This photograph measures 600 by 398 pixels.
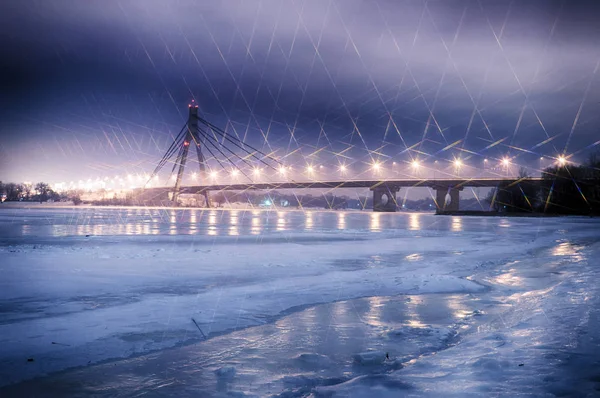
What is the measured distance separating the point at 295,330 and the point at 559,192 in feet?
249

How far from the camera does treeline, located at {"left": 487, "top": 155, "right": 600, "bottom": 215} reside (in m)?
66.9

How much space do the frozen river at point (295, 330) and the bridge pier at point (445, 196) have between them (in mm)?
73212

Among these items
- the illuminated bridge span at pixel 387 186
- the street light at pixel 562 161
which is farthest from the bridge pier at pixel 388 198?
the street light at pixel 562 161

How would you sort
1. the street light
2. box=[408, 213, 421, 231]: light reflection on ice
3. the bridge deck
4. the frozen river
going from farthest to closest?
the bridge deck → the street light → box=[408, 213, 421, 231]: light reflection on ice → the frozen river

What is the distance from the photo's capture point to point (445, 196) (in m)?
82.2

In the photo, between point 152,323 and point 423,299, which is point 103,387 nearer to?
point 152,323

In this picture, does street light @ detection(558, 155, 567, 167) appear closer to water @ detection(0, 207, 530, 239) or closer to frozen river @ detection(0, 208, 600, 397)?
water @ detection(0, 207, 530, 239)

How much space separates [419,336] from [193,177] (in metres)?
92.1

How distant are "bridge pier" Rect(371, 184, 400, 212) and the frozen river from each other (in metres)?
79.0

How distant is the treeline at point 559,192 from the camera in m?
66.9

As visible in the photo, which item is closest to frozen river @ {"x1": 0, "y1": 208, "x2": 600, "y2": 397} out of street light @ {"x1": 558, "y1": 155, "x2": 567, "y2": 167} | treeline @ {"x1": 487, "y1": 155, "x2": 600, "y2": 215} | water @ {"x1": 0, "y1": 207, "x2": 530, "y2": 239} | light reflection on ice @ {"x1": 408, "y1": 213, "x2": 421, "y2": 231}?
water @ {"x1": 0, "y1": 207, "x2": 530, "y2": 239}

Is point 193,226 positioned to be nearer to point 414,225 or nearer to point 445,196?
point 414,225

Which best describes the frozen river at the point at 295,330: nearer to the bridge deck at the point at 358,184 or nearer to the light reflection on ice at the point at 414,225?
the light reflection on ice at the point at 414,225

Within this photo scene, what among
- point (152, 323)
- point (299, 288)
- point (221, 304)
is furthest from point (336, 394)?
point (299, 288)
